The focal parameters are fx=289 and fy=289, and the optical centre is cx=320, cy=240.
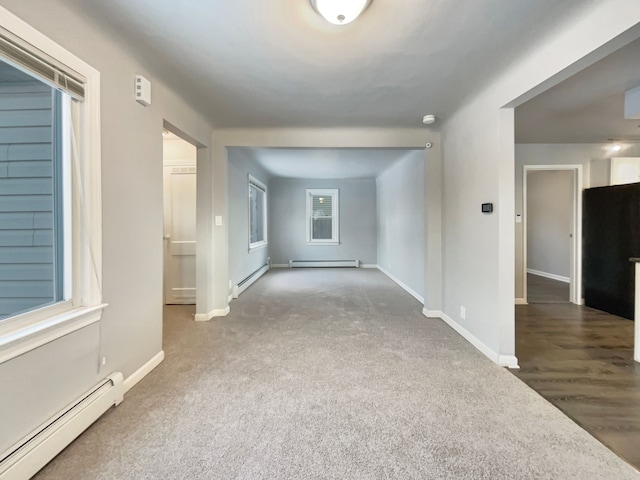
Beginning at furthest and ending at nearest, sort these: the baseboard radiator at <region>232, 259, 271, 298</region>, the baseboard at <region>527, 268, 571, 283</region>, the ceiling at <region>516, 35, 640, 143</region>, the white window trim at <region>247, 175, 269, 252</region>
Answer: the baseboard at <region>527, 268, 571, 283</region>, the white window trim at <region>247, 175, 269, 252</region>, the baseboard radiator at <region>232, 259, 271, 298</region>, the ceiling at <region>516, 35, 640, 143</region>

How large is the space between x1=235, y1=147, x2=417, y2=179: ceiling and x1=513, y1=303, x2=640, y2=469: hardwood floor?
283cm

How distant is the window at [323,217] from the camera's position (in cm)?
795

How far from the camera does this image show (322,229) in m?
8.08

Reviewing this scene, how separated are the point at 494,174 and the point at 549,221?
522cm

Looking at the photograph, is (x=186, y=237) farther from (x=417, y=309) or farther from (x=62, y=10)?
(x=417, y=309)

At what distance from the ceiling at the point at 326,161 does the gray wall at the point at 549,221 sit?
137 inches

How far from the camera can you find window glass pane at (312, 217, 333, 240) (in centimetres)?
804

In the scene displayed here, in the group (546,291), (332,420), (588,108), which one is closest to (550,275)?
(546,291)

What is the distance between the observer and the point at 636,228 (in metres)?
3.57

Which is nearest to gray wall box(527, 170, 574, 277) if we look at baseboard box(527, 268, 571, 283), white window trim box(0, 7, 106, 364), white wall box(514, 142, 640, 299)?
baseboard box(527, 268, 571, 283)

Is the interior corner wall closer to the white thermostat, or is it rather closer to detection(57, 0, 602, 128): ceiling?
the white thermostat

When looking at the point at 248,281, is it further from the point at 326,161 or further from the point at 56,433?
the point at 56,433

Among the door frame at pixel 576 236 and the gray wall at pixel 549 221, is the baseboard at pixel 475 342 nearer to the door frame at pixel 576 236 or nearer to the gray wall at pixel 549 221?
the door frame at pixel 576 236

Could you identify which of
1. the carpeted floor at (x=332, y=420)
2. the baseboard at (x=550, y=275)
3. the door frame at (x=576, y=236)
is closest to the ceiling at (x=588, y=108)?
the door frame at (x=576, y=236)
